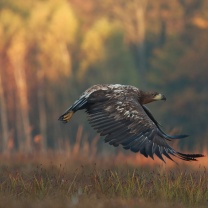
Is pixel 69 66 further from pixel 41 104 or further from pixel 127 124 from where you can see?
pixel 127 124

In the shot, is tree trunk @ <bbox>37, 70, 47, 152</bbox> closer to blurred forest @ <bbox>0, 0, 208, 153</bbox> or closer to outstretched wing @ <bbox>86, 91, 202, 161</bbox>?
blurred forest @ <bbox>0, 0, 208, 153</bbox>

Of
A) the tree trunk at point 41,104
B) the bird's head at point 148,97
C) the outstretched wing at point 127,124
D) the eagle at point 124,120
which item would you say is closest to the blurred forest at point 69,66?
the tree trunk at point 41,104

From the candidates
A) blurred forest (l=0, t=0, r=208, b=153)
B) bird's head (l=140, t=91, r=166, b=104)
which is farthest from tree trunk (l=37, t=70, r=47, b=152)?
bird's head (l=140, t=91, r=166, b=104)

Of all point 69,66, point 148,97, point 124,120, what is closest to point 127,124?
point 124,120

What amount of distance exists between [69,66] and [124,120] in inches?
1598

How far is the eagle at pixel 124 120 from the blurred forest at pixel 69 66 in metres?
35.0

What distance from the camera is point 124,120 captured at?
9312 millimetres

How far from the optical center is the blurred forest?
150 feet

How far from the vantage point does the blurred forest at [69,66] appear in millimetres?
45844

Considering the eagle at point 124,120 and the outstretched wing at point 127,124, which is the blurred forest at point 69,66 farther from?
the outstretched wing at point 127,124

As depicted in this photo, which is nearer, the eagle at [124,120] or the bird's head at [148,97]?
the eagle at [124,120]

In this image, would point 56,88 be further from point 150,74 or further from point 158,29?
point 158,29

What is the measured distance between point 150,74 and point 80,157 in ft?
119

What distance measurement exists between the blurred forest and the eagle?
34970mm
